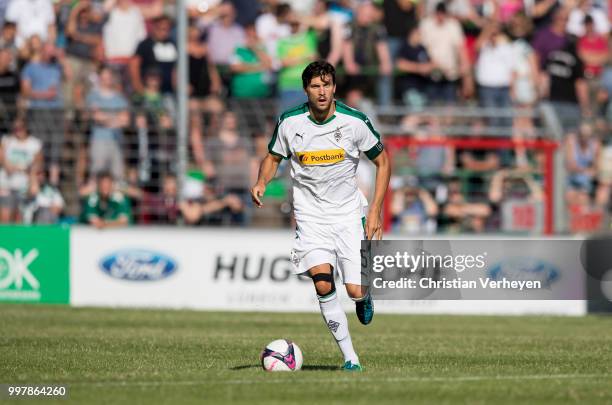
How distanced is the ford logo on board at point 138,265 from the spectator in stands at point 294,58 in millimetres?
3695

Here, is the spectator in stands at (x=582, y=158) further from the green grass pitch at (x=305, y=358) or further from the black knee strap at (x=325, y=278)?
the black knee strap at (x=325, y=278)

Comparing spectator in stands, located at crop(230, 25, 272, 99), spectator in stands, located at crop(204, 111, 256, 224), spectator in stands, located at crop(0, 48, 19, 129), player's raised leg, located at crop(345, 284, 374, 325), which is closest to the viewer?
player's raised leg, located at crop(345, 284, 374, 325)

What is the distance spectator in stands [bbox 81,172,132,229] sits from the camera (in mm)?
20734

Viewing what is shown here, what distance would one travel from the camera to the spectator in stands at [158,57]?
2308 cm

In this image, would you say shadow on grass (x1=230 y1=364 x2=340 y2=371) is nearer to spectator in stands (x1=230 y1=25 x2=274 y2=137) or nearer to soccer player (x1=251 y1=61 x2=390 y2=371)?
soccer player (x1=251 y1=61 x2=390 y2=371)

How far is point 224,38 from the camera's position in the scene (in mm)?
23641

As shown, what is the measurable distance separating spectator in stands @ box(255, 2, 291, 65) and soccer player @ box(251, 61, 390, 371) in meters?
12.4

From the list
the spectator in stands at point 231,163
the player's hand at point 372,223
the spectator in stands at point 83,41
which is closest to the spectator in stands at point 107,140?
the spectator in stands at point 231,163

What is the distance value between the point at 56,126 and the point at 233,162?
291 cm

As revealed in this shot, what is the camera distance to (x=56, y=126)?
21.6 m

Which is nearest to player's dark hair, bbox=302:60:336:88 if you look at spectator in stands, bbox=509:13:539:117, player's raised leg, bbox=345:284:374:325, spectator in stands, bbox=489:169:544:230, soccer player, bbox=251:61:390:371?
soccer player, bbox=251:61:390:371

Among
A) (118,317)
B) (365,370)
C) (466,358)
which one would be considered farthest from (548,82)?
(365,370)

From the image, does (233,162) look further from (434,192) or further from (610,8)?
(610,8)

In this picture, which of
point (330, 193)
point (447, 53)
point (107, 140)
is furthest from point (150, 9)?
point (330, 193)
